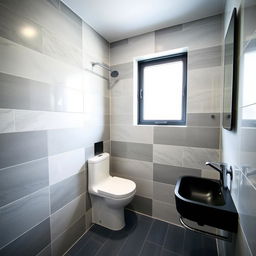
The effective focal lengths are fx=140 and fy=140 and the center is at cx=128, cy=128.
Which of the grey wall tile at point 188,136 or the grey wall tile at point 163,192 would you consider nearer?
the grey wall tile at point 188,136

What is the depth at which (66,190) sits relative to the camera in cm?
142

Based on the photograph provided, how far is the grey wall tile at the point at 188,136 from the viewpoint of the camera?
155 cm

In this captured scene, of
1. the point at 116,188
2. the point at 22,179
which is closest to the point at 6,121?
the point at 22,179

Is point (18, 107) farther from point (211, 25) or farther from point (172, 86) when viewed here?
point (211, 25)

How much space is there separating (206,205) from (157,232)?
1.09 m

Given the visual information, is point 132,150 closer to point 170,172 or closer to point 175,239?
point 170,172

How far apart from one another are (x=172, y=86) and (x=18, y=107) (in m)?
1.68

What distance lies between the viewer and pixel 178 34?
5.49 ft

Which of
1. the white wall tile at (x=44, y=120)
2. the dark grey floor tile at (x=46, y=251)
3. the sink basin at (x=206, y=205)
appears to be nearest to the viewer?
the sink basin at (x=206, y=205)

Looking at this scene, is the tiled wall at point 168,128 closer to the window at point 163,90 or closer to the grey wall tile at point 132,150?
the grey wall tile at point 132,150

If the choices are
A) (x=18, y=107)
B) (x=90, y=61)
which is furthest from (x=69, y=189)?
(x=90, y=61)

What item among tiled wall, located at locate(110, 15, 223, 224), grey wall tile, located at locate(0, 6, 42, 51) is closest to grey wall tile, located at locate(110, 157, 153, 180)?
tiled wall, located at locate(110, 15, 223, 224)

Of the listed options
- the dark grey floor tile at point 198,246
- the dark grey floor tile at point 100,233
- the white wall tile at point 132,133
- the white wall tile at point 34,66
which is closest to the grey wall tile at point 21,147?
the white wall tile at point 34,66

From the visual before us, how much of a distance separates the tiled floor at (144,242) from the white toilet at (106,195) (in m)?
0.11
